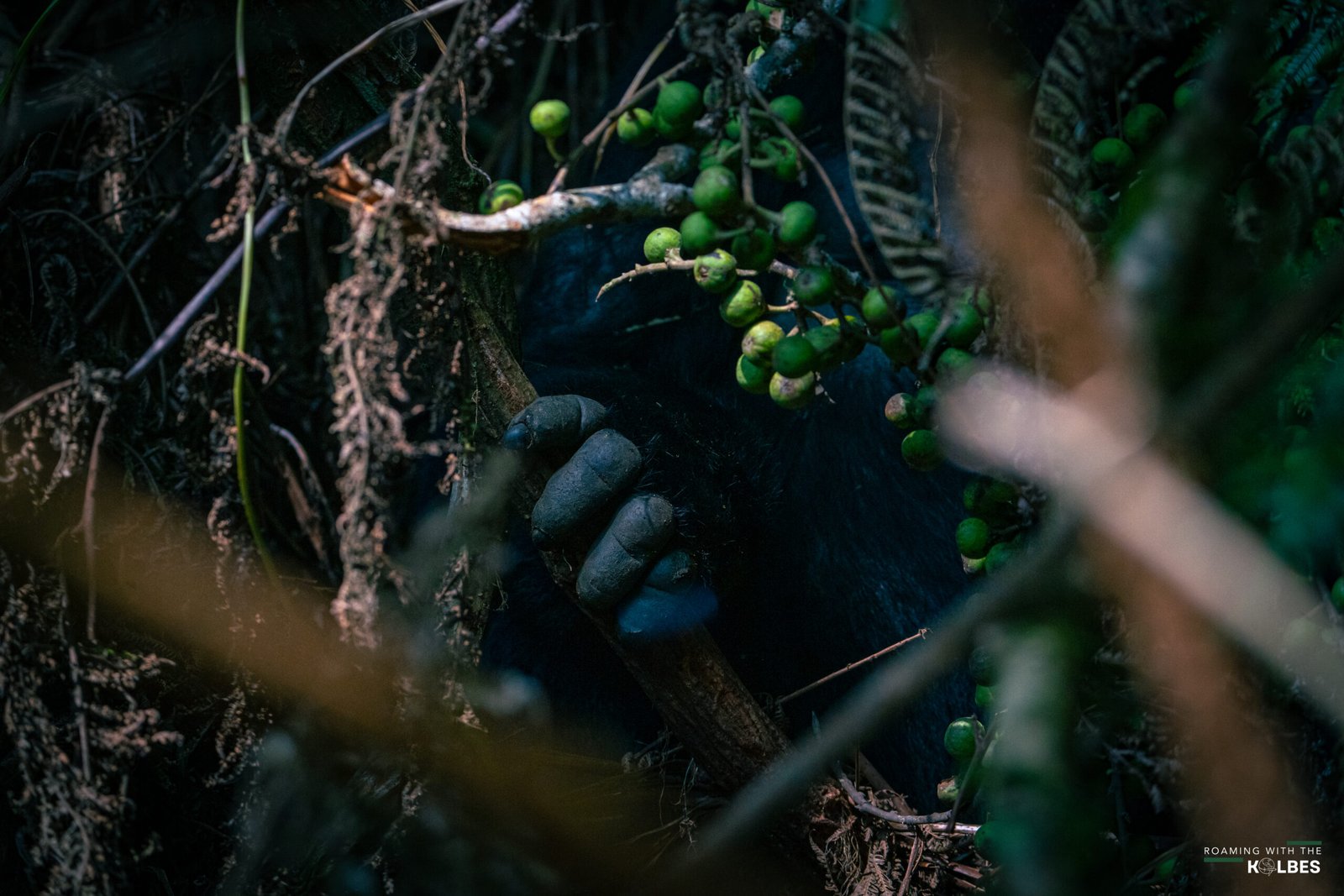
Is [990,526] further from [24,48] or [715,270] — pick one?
[24,48]

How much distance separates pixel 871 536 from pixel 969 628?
61 centimetres

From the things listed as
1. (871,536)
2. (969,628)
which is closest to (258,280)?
(871,536)

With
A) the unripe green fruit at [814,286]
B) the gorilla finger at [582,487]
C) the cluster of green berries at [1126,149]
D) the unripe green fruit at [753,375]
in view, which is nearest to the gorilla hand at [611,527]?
the gorilla finger at [582,487]

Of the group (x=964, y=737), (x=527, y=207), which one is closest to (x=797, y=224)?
(x=527, y=207)

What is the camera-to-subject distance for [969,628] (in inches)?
15.2

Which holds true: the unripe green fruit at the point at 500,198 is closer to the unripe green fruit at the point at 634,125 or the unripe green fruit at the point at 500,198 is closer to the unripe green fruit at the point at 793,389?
the unripe green fruit at the point at 634,125

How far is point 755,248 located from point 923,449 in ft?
0.62

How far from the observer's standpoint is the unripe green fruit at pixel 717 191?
472mm

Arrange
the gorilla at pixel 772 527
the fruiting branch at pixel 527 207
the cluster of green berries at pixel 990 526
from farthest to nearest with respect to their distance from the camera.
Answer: the gorilla at pixel 772 527
the cluster of green berries at pixel 990 526
the fruiting branch at pixel 527 207

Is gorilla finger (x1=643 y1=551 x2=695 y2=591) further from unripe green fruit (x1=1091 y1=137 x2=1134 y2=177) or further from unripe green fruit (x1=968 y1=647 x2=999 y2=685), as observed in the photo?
unripe green fruit (x1=1091 y1=137 x2=1134 y2=177)

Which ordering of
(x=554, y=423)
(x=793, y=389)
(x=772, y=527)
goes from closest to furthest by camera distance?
(x=793, y=389) → (x=554, y=423) → (x=772, y=527)

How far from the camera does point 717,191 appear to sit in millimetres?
472

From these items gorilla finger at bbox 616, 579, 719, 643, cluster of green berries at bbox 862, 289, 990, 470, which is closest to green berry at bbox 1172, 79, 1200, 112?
cluster of green berries at bbox 862, 289, 990, 470

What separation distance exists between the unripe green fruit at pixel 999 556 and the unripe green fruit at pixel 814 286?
0.71 ft
